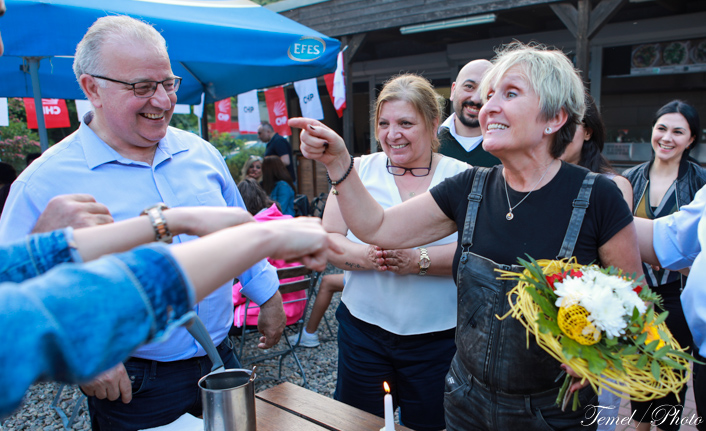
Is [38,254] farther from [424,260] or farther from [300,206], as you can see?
[300,206]

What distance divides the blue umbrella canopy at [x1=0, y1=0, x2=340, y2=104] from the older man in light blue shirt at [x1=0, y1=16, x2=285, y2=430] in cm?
152

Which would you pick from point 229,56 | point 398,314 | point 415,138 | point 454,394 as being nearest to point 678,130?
point 415,138

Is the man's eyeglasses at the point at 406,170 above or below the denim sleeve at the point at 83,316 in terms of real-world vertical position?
above

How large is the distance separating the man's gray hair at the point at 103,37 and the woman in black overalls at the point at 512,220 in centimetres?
76

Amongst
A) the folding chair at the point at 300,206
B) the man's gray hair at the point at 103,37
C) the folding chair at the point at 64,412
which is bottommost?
the folding chair at the point at 64,412

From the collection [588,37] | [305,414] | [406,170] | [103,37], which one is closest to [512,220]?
[406,170]

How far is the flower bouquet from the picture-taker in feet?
4.05

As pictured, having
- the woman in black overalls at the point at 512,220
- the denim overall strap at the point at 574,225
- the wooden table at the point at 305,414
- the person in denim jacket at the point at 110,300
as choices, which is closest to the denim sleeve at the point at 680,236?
the woman in black overalls at the point at 512,220

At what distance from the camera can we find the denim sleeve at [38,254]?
1015 millimetres

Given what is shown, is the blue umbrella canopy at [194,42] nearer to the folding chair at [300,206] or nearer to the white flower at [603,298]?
the folding chair at [300,206]

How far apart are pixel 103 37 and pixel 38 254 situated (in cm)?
111

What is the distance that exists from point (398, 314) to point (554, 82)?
1.19 m

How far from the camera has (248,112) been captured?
9828 mm

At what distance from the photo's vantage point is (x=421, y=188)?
243 cm
